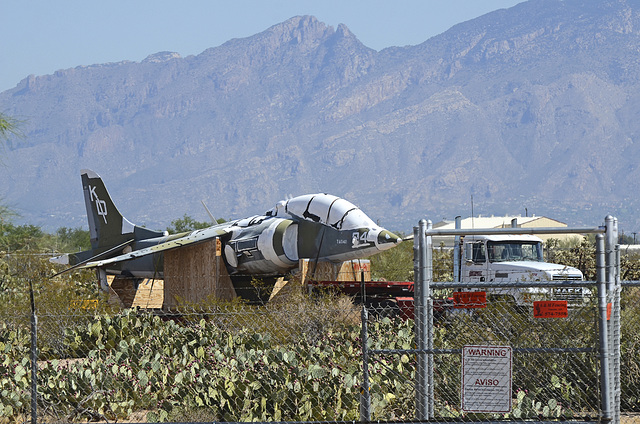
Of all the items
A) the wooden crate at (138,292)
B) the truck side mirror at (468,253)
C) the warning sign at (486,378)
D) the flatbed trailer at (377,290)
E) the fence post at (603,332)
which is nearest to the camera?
the fence post at (603,332)

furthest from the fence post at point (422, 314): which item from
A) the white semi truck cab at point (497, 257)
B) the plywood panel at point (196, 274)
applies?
the plywood panel at point (196, 274)

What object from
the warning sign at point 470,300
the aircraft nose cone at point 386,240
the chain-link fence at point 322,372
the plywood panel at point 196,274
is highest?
the aircraft nose cone at point 386,240

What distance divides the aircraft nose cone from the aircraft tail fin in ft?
34.0

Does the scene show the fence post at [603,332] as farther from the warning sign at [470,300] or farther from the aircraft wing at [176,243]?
the aircraft wing at [176,243]

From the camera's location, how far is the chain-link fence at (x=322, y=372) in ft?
26.9

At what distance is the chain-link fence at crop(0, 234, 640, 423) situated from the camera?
821 cm

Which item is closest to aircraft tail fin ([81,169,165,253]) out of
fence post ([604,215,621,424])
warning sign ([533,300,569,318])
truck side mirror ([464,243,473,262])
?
truck side mirror ([464,243,473,262])

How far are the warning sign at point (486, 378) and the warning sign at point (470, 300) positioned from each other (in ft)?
1.43

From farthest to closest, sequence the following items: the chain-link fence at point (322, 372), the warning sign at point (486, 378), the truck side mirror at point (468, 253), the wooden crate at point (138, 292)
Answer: the wooden crate at point (138, 292)
the truck side mirror at point (468, 253)
the chain-link fence at point (322, 372)
the warning sign at point (486, 378)

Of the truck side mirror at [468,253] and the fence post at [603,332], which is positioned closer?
the fence post at [603,332]

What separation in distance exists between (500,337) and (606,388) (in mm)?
5354

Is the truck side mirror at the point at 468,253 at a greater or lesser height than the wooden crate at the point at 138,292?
greater

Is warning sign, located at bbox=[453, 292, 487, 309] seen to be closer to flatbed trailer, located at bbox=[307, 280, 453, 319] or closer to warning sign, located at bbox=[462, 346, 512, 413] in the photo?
warning sign, located at bbox=[462, 346, 512, 413]

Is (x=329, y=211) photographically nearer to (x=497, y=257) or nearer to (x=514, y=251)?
(x=497, y=257)
